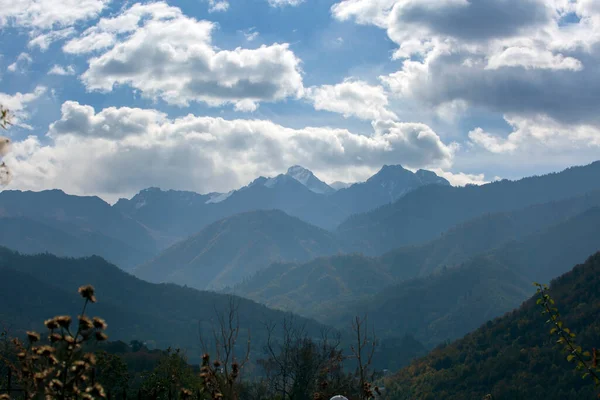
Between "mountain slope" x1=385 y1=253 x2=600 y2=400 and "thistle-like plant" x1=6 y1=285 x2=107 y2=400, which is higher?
"thistle-like plant" x1=6 y1=285 x2=107 y2=400

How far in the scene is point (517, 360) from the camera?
142875mm

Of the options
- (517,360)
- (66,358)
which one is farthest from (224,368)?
(517,360)

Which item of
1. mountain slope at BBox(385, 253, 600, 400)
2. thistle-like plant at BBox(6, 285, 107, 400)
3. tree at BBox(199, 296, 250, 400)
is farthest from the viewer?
mountain slope at BBox(385, 253, 600, 400)

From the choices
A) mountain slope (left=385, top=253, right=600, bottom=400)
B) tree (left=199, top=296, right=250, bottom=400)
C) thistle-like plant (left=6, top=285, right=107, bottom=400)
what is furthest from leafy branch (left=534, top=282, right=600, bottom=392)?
mountain slope (left=385, top=253, right=600, bottom=400)

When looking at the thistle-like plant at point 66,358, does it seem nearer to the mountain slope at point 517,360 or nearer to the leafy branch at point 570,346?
the leafy branch at point 570,346

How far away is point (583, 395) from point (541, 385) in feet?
39.5

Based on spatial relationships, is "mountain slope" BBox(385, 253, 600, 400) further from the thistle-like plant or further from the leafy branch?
the thistle-like plant

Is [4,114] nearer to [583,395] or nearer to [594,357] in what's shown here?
[594,357]

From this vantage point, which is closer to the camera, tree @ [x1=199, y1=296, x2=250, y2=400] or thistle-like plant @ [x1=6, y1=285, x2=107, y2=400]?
thistle-like plant @ [x1=6, y1=285, x2=107, y2=400]

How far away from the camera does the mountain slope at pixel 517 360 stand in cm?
12793

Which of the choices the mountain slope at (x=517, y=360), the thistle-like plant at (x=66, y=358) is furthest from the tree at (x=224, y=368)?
the mountain slope at (x=517, y=360)

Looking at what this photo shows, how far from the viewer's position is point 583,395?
116 meters

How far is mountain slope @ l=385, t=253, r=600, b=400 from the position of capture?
127925 mm

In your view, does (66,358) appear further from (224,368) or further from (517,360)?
(517,360)
